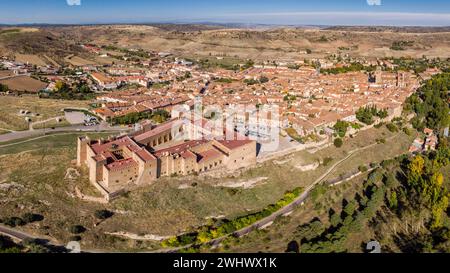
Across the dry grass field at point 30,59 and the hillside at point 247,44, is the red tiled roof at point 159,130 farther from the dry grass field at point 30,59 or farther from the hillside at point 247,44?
the hillside at point 247,44

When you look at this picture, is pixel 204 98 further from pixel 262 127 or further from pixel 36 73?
pixel 36 73

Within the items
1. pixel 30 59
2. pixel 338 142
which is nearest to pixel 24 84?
pixel 30 59

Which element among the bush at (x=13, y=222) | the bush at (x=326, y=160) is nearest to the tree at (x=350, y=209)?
the bush at (x=326, y=160)

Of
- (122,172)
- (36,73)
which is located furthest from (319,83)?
(36,73)

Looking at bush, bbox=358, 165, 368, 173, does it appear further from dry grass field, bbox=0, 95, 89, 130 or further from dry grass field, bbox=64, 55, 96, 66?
dry grass field, bbox=64, 55, 96, 66

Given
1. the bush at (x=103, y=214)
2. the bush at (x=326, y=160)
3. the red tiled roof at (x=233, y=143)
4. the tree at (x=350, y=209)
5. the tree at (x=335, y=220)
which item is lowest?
the tree at (x=335, y=220)

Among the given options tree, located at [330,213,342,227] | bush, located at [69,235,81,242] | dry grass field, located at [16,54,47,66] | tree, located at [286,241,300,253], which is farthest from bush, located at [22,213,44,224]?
dry grass field, located at [16,54,47,66]
